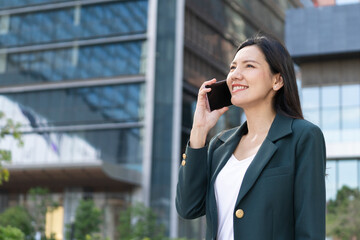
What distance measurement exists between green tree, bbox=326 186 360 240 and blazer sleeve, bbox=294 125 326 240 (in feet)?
70.7

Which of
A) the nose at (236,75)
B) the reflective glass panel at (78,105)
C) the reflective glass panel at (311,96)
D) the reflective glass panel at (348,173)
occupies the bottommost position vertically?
the nose at (236,75)

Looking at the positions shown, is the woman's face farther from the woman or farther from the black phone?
the black phone

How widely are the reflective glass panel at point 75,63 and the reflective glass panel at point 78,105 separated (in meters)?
0.95

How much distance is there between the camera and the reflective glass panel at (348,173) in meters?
28.6

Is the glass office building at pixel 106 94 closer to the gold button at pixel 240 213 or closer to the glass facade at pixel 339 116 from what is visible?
the glass facade at pixel 339 116

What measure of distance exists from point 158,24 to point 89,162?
9543 mm

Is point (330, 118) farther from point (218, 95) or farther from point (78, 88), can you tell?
point (218, 95)

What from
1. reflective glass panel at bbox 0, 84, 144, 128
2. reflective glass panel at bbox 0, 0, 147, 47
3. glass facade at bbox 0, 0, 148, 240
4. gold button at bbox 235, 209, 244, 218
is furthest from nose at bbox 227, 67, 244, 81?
reflective glass panel at bbox 0, 0, 147, 47

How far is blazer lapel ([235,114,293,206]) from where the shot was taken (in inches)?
107

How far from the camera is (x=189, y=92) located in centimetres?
4103

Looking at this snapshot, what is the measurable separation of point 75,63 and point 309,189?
40808 millimetres

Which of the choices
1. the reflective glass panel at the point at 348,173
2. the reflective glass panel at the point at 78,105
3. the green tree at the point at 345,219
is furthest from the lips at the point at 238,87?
the reflective glass panel at the point at 78,105

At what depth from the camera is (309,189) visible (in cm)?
263

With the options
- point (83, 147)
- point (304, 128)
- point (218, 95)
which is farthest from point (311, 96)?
point (304, 128)
